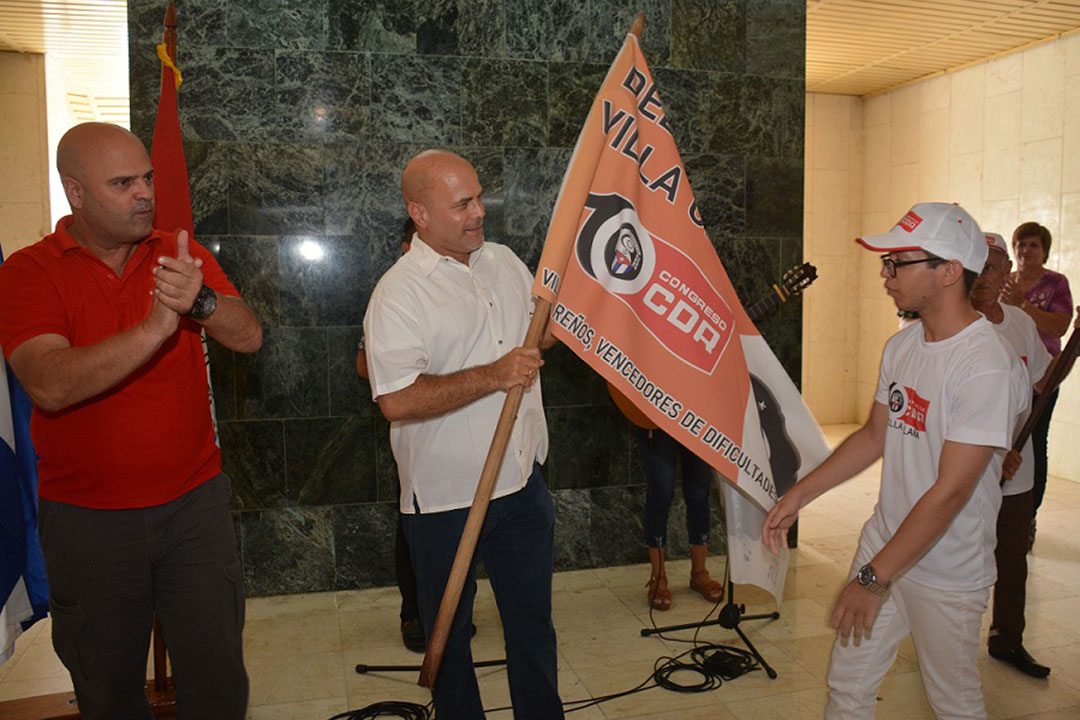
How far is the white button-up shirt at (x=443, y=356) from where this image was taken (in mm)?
2512

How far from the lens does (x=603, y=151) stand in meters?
2.35

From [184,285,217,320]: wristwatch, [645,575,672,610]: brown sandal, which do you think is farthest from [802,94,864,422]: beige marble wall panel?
[184,285,217,320]: wristwatch

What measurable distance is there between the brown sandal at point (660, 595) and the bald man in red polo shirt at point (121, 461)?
2.46 meters

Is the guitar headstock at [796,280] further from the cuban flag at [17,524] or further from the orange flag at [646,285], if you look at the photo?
the cuban flag at [17,524]

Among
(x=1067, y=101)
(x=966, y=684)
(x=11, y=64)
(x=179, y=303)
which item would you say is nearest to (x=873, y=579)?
(x=966, y=684)

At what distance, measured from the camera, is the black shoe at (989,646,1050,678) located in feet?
11.7

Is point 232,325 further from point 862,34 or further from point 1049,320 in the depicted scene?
point 862,34

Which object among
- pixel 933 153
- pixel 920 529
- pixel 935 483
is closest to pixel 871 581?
pixel 920 529

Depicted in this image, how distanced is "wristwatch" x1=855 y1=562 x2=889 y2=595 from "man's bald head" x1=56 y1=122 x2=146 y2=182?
7.20 ft

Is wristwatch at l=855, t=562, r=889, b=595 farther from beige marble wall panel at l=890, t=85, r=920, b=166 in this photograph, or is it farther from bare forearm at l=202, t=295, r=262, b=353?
beige marble wall panel at l=890, t=85, r=920, b=166

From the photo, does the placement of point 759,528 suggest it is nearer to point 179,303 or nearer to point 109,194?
point 179,303

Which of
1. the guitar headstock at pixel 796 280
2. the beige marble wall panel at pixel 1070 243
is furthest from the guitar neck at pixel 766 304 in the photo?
the beige marble wall panel at pixel 1070 243

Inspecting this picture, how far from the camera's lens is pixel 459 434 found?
8.45 feet

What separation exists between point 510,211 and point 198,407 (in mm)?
2697
